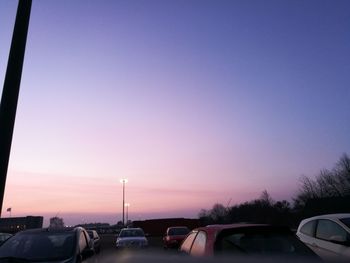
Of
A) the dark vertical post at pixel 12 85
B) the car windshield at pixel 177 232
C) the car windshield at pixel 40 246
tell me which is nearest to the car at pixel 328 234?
the car windshield at pixel 40 246

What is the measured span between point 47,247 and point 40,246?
14 cm

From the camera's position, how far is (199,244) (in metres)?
8.71

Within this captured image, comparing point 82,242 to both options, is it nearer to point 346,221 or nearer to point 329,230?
point 329,230

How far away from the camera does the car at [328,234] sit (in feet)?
35.6

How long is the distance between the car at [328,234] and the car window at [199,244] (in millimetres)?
2812

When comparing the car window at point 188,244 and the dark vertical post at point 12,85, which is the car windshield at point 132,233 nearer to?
the car window at point 188,244

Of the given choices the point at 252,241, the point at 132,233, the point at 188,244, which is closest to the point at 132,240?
the point at 132,233

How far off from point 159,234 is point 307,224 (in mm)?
56457

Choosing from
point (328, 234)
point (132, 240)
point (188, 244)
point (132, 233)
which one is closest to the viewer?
point (188, 244)

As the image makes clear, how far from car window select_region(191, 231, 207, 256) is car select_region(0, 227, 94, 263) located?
269 centimetres

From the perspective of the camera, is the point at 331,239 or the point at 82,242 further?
the point at 82,242

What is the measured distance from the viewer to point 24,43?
702cm

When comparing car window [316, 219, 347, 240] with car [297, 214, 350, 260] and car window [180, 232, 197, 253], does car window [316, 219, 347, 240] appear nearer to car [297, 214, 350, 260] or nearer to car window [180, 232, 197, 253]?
car [297, 214, 350, 260]

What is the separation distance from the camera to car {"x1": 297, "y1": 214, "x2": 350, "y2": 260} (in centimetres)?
1085
